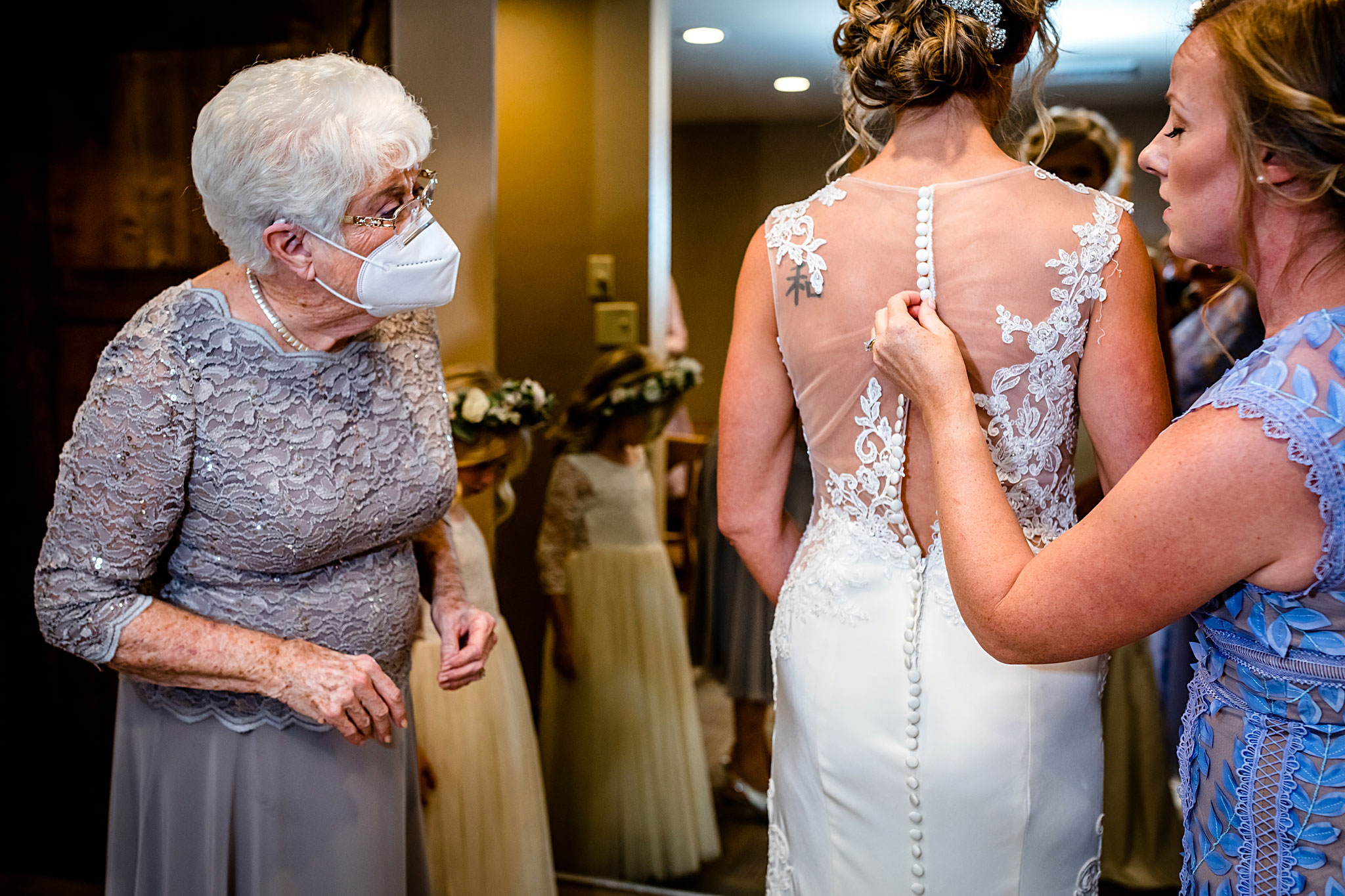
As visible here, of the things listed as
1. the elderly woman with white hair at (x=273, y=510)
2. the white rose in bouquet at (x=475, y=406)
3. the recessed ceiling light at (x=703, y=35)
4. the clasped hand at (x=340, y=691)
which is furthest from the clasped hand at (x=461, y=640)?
the recessed ceiling light at (x=703, y=35)

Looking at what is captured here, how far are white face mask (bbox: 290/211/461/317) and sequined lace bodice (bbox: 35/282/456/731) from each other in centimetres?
11

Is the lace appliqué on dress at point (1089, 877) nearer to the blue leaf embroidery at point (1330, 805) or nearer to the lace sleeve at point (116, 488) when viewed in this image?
the blue leaf embroidery at point (1330, 805)

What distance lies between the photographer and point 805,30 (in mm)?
2361

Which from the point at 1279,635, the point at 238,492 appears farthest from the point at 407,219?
the point at 1279,635

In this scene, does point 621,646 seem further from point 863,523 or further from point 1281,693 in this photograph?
point 1281,693

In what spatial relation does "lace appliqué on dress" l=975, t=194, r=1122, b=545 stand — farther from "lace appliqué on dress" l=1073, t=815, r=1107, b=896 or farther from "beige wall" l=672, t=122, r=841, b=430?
"beige wall" l=672, t=122, r=841, b=430

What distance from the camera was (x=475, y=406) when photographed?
Answer: 2227mm

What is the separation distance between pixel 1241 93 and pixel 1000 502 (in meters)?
0.43

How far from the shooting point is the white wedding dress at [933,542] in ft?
3.98

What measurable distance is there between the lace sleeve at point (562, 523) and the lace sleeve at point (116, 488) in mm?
1424

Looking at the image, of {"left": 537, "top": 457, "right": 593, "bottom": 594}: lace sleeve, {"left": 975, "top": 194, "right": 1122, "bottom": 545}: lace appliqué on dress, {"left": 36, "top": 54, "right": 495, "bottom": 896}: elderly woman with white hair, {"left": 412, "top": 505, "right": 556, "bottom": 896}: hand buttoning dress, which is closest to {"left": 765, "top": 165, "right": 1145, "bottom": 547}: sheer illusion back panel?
{"left": 975, "top": 194, "right": 1122, "bottom": 545}: lace appliqué on dress

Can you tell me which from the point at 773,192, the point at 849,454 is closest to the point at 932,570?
the point at 849,454

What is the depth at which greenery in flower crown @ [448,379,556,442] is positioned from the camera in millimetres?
2232

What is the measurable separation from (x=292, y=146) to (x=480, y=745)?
1.41 meters
